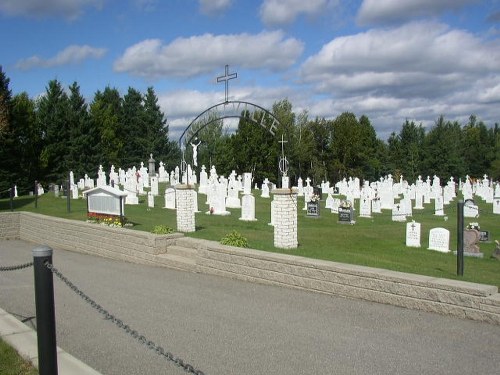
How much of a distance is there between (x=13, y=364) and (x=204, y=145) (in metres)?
59.3

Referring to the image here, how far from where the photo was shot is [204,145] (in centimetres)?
6350

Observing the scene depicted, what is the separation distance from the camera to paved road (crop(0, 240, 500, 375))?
197 inches

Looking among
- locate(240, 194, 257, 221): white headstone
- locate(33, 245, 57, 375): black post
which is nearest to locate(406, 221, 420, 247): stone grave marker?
locate(240, 194, 257, 221): white headstone

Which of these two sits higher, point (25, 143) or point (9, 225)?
point (25, 143)

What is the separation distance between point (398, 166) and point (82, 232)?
57.8m

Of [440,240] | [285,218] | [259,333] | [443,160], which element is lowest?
[259,333]

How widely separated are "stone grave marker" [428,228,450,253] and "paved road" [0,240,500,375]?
19.1 feet

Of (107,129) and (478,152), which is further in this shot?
(478,152)

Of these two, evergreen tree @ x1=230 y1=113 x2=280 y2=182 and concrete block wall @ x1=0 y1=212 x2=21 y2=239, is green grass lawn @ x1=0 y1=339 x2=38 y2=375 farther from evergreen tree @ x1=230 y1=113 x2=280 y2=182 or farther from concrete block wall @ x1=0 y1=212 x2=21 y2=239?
evergreen tree @ x1=230 y1=113 x2=280 y2=182

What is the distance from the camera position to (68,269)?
11.5 meters

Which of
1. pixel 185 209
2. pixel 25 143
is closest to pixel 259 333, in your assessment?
pixel 185 209

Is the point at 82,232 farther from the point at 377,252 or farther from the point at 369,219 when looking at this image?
the point at 369,219

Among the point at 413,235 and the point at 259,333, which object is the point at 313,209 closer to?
the point at 413,235

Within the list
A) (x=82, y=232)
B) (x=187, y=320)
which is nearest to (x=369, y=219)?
(x=82, y=232)
